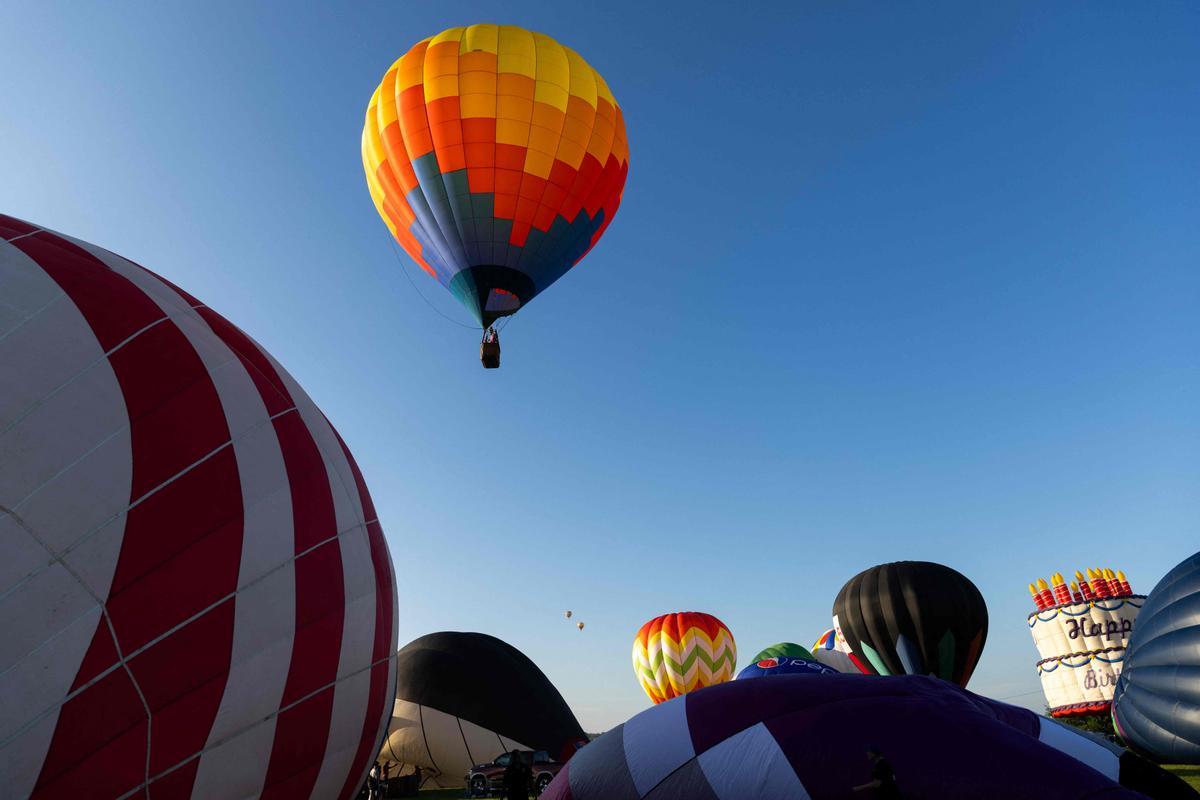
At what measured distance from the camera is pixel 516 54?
49.3ft

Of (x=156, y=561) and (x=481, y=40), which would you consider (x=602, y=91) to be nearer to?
(x=481, y=40)

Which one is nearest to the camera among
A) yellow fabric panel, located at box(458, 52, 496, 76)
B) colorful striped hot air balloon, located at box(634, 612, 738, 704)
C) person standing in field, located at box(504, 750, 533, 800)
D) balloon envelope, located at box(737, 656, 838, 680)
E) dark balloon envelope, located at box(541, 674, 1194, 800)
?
dark balloon envelope, located at box(541, 674, 1194, 800)

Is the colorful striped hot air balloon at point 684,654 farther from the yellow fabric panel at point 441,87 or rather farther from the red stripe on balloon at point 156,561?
the red stripe on balloon at point 156,561

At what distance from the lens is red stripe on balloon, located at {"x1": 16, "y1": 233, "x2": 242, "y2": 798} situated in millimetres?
4020

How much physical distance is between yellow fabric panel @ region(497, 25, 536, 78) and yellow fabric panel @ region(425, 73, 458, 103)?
38.5 inches

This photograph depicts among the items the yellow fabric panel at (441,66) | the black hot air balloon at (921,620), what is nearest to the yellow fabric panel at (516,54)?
the yellow fabric panel at (441,66)

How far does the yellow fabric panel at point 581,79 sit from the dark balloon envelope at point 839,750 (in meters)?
13.7

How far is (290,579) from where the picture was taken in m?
4.91

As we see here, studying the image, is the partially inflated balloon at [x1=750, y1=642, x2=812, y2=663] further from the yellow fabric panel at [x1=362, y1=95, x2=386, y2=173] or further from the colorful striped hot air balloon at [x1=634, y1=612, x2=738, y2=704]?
the yellow fabric panel at [x1=362, y1=95, x2=386, y2=173]

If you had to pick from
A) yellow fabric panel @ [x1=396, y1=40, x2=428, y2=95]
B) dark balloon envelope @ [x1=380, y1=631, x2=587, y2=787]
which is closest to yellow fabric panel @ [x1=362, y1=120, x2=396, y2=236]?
yellow fabric panel @ [x1=396, y1=40, x2=428, y2=95]

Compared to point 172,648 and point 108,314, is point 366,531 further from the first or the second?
point 108,314

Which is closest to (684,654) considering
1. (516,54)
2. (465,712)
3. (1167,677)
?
(465,712)

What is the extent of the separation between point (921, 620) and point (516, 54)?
16939 millimetres

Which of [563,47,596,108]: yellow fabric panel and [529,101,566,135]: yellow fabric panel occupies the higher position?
[563,47,596,108]: yellow fabric panel
